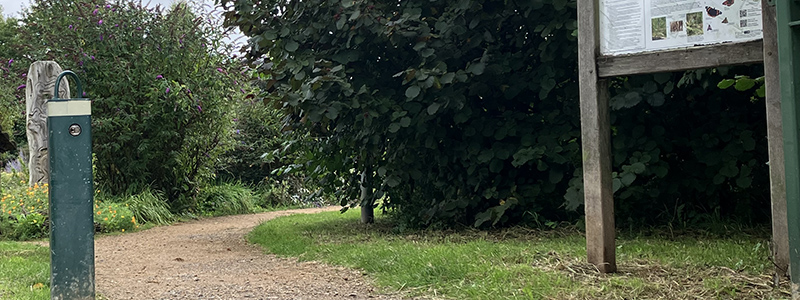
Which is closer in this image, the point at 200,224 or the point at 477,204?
the point at 477,204

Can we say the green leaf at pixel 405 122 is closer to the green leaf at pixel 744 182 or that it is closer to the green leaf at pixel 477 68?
the green leaf at pixel 477 68

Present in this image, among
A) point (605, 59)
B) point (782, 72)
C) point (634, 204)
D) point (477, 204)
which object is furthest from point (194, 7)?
point (782, 72)

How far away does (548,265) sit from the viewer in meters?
4.80

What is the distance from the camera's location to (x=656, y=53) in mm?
4344

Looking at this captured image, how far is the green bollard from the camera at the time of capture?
401 cm

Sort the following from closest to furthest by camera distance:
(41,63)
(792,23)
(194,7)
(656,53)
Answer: (792,23) → (656,53) → (41,63) → (194,7)

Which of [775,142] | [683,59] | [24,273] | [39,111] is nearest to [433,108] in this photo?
[683,59]

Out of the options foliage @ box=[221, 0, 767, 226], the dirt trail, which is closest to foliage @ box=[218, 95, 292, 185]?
the dirt trail

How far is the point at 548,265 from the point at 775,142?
1587 millimetres

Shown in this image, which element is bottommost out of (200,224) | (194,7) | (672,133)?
(200,224)

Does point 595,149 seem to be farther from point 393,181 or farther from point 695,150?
point 393,181

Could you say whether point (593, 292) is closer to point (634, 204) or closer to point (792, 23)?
point (792, 23)

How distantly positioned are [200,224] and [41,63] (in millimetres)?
3514

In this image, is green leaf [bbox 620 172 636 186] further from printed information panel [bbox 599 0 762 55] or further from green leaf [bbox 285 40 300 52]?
green leaf [bbox 285 40 300 52]
